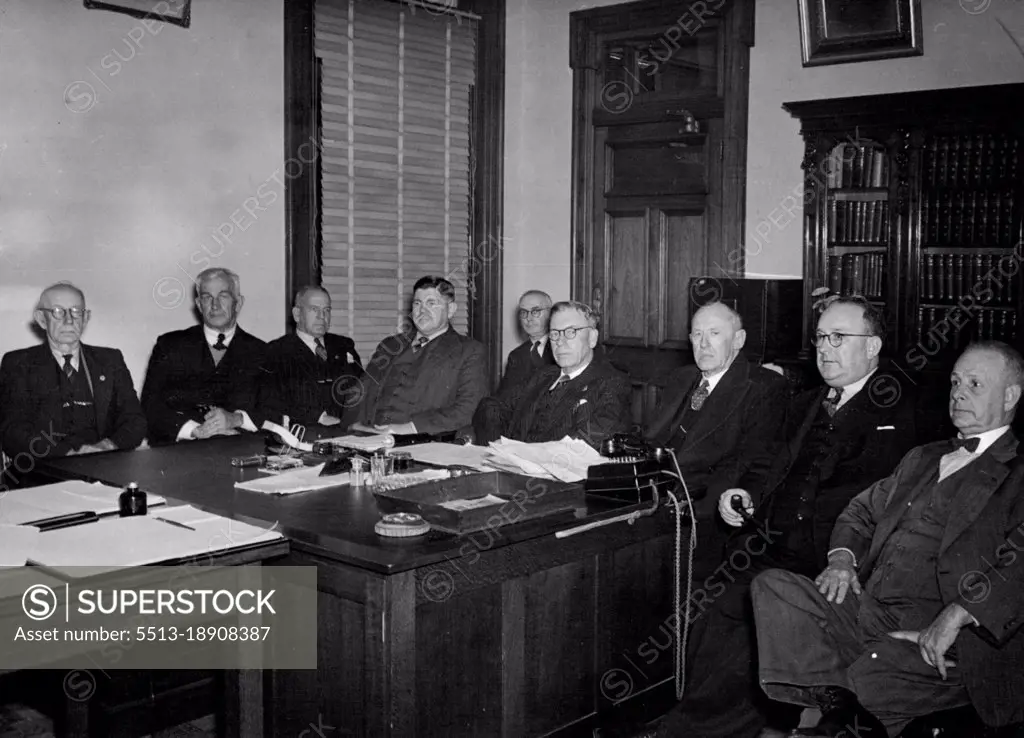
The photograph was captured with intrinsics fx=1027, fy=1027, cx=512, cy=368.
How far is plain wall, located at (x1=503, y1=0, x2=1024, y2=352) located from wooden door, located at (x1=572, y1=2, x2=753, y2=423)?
11 cm

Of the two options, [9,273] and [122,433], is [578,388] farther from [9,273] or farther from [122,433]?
[9,273]

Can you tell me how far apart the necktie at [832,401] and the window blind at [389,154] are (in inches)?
134

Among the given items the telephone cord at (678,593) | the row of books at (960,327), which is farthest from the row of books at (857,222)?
the telephone cord at (678,593)

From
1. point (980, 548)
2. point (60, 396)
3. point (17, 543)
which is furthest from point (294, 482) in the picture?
point (980, 548)

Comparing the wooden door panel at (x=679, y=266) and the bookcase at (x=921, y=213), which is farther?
the wooden door panel at (x=679, y=266)

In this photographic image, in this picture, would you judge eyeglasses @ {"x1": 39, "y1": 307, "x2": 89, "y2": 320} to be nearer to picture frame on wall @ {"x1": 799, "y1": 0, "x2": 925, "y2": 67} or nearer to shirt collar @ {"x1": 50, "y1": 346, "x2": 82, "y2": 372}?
shirt collar @ {"x1": 50, "y1": 346, "x2": 82, "y2": 372}

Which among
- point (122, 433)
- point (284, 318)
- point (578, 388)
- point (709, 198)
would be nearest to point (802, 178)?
point (709, 198)

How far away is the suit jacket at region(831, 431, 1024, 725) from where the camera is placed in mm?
2436

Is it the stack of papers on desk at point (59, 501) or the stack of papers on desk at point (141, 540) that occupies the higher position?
the stack of papers on desk at point (59, 501)

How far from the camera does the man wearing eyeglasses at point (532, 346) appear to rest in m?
5.63

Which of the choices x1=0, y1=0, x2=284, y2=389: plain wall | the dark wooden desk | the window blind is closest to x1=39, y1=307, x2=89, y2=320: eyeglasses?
x1=0, y1=0, x2=284, y2=389: plain wall

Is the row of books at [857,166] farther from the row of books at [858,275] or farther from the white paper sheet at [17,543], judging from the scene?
the white paper sheet at [17,543]

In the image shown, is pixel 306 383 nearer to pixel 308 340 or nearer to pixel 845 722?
pixel 308 340

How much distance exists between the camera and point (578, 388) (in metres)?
4.11
